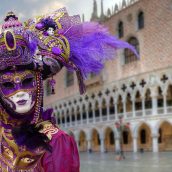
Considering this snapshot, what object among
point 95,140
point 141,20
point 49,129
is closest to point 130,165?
point 49,129

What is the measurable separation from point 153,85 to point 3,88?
26.3 meters

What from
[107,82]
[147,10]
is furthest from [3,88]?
[107,82]

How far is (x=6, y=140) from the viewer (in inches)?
86.4

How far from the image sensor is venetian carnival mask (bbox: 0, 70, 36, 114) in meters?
2.16

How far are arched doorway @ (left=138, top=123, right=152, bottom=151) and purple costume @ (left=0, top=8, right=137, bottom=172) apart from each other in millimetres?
28349

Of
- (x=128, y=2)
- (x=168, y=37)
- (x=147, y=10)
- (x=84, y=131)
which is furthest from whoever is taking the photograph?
(x=84, y=131)

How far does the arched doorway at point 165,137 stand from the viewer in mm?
29109

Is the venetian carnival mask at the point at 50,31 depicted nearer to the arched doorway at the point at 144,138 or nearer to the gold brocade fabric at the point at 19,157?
the gold brocade fabric at the point at 19,157

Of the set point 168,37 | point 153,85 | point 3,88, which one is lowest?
point 3,88

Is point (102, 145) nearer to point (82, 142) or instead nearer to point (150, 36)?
point (82, 142)

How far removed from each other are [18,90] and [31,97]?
7 cm

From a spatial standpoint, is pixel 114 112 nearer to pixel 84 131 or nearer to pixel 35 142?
pixel 84 131

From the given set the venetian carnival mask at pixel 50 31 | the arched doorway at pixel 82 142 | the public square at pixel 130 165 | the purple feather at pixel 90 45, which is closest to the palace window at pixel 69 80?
the arched doorway at pixel 82 142

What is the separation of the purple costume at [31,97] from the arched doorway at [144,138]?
28349mm
